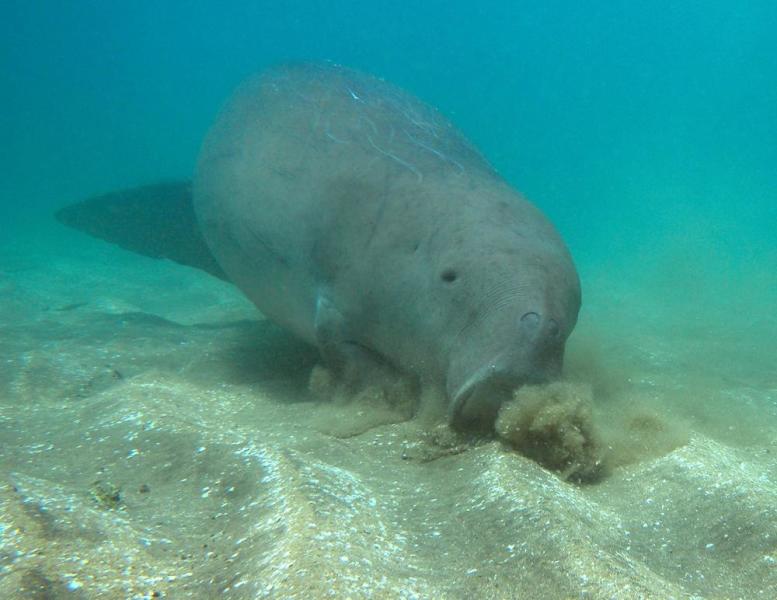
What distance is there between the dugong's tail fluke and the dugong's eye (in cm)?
536

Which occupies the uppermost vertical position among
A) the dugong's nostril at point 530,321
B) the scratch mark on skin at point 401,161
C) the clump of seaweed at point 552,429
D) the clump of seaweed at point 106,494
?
the scratch mark on skin at point 401,161

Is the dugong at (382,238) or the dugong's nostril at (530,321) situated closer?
the dugong's nostril at (530,321)

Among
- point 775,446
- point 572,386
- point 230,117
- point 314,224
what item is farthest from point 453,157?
point 775,446

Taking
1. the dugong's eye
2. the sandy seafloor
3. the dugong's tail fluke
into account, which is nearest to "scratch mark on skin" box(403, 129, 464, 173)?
the dugong's eye

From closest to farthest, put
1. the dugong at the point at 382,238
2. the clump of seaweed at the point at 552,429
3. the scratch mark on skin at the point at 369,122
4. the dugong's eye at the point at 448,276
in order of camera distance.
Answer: the clump of seaweed at the point at 552,429
the dugong at the point at 382,238
the dugong's eye at the point at 448,276
the scratch mark on skin at the point at 369,122

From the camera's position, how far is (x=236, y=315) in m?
9.67

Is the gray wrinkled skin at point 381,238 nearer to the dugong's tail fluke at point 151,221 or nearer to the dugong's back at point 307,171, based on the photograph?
the dugong's back at point 307,171

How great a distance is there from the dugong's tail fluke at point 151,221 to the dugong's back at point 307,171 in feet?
8.38

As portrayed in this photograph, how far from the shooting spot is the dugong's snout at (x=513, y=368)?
3443 millimetres

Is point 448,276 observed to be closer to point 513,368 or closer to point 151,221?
point 513,368

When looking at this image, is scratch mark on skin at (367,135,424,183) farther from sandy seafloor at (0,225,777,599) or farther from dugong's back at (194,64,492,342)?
sandy seafloor at (0,225,777,599)

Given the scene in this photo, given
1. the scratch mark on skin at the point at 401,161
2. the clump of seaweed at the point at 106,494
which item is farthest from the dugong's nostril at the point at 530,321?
the clump of seaweed at the point at 106,494

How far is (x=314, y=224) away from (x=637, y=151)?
441ft

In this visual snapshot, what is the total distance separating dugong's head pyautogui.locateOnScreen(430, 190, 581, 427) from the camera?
11.4ft
